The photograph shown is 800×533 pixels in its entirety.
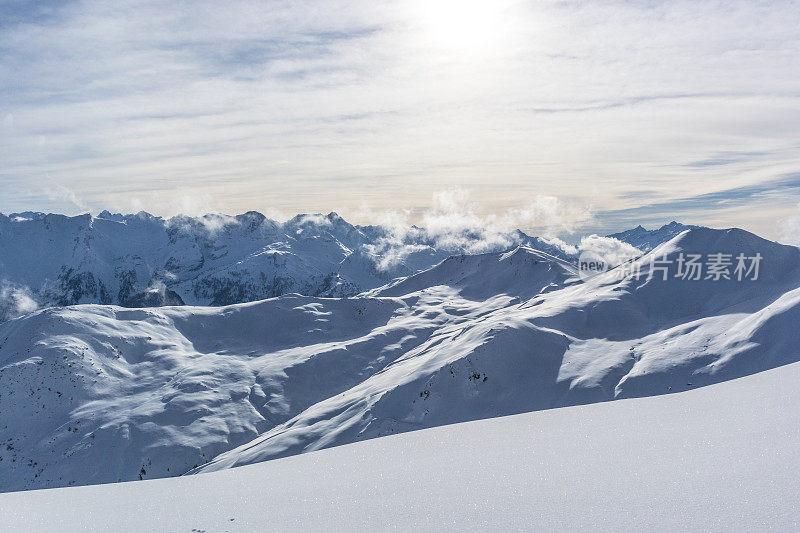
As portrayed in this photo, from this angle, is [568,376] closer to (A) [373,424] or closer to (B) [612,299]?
(A) [373,424]

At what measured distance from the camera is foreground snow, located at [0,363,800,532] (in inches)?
259

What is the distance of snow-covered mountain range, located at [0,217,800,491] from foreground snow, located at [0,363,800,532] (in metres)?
38.2

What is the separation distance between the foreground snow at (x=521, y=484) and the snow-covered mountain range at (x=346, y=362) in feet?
125

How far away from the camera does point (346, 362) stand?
96250 mm

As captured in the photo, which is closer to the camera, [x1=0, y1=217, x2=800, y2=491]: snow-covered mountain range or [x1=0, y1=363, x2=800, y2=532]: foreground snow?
[x1=0, y1=363, x2=800, y2=532]: foreground snow

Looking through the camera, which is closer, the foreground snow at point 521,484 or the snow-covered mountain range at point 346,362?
the foreground snow at point 521,484

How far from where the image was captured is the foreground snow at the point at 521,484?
6574 mm

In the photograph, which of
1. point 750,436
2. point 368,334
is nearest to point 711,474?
point 750,436

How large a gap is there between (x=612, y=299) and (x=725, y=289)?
15149mm

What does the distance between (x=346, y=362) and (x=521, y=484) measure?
90213 mm

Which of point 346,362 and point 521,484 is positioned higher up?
point 521,484

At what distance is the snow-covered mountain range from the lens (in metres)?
50.8

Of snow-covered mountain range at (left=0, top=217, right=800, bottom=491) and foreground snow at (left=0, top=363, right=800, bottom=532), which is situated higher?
foreground snow at (left=0, top=363, right=800, bottom=532)

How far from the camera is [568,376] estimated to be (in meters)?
52.8
